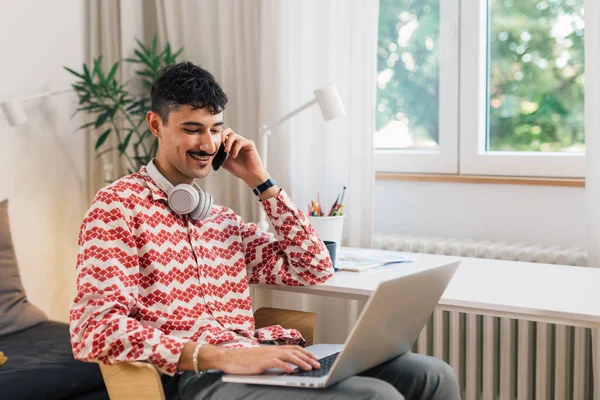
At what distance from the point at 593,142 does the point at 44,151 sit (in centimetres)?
201

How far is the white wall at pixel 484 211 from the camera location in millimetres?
2441

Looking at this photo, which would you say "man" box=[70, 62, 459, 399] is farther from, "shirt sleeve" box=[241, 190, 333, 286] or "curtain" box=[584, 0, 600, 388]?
"curtain" box=[584, 0, 600, 388]

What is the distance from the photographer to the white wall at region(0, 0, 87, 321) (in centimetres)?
283

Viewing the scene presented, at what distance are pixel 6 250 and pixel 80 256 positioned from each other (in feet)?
3.28

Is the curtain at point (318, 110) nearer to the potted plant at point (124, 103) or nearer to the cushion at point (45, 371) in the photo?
the potted plant at point (124, 103)

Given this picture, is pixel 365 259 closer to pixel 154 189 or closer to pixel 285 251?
pixel 285 251

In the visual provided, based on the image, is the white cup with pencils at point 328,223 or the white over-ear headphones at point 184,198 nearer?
the white over-ear headphones at point 184,198

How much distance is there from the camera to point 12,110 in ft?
8.43

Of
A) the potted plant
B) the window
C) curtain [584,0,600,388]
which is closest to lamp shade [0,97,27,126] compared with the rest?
the potted plant

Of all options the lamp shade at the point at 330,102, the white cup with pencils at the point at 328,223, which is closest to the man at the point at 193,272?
the white cup with pencils at the point at 328,223

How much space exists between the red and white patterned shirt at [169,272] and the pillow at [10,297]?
34.4 inches

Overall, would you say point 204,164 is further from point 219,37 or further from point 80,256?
point 219,37

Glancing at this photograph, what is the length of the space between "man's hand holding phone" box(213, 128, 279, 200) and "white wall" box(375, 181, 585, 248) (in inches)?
36.7

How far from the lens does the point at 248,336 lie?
1775mm
